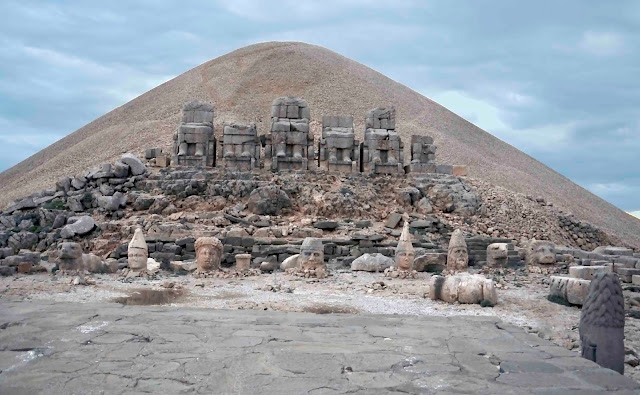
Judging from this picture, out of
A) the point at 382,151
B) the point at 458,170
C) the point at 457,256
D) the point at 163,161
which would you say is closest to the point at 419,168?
the point at 382,151

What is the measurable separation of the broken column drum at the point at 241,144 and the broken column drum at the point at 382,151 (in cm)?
401

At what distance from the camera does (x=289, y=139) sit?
68.7 ft

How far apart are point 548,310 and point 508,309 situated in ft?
2.10

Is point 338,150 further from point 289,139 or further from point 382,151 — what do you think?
point 289,139

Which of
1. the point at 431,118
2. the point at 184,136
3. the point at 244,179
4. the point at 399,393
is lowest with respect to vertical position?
the point at 399,393

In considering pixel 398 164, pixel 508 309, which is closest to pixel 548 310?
pixel 508 309

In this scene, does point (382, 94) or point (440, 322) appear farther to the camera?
point (382, 94)

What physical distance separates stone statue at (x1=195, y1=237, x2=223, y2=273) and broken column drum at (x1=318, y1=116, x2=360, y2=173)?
7.80 metres

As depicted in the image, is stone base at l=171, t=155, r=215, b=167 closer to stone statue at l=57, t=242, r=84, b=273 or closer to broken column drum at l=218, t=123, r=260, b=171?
broken column drum at l=218, t=123, r=260, b=171

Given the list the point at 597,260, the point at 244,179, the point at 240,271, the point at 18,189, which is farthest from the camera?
the point at 18,189

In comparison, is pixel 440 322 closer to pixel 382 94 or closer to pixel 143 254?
pixel 143 254

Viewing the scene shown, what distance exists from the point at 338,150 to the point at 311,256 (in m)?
8.09

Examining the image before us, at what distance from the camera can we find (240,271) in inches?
565

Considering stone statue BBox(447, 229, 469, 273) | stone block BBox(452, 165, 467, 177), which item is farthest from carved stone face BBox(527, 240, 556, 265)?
stone block BBox(452, 165, 467, 177)
